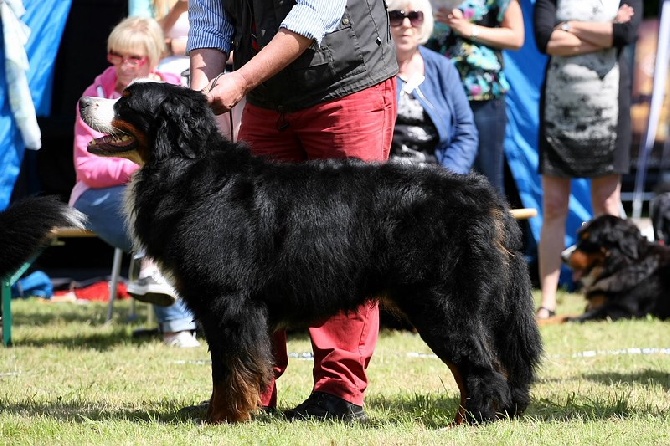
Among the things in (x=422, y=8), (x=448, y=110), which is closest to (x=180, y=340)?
(x=448, y=110)

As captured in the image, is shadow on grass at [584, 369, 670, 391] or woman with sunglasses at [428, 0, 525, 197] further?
woman with sunglasses at [428, 0, 525, 197]

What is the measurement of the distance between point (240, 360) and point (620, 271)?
16.8 feet

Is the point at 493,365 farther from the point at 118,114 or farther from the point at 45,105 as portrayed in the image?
the point at 45,105

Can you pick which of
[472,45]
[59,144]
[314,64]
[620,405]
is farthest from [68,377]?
[59,144]

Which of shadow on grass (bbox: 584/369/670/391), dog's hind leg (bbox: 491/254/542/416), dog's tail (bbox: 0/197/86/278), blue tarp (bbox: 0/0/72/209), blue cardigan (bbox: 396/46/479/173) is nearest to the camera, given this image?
dog's hind leg (bbox: 491/254/542/416)

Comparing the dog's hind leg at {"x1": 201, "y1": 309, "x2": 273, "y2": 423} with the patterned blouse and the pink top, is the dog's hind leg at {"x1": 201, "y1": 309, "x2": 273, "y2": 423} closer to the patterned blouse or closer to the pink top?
the pink top

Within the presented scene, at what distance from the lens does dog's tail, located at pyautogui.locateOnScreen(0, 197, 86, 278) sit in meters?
4.31

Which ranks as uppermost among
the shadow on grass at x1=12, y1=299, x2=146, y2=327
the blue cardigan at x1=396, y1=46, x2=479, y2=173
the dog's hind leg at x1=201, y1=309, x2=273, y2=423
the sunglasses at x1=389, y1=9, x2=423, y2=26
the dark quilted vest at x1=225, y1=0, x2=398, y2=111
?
the sunglasses at x1=389, y1=9, x2=423, y2=26

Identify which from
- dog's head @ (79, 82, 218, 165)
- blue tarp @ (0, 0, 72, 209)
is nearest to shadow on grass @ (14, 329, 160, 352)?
blue tarp @ (0, 0, 72, 209)

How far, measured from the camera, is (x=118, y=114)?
3914 millimetres

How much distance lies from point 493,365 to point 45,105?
5.88 meters

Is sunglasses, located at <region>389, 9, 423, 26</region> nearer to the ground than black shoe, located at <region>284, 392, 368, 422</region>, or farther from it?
farther from it

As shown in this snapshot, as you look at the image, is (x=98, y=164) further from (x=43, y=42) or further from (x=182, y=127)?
(x=182, y=127)

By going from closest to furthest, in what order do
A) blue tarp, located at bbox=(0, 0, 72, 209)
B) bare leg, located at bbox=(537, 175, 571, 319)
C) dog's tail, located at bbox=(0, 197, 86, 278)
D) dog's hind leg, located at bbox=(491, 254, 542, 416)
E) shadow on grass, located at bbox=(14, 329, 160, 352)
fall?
dog's hind leg, located at bbox=(491, 254, 542, 416)
dog's tail, located at bbox=(0, 197, 86, 278)
shadow on grass, located at bbox=(14, 329, 160, 352)
bare leg, located at bbox=(537, 175, 571, 319)
blue tarp, located at bbox=(0, 0, 72, 209)
